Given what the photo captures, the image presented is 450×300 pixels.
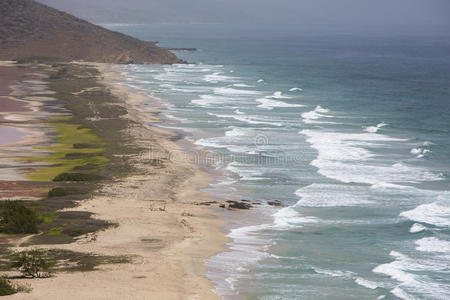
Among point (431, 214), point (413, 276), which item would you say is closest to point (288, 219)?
point (431, 214)

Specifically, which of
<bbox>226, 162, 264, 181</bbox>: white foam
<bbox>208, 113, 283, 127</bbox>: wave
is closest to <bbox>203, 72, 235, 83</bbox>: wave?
<bbox>208, 113, 283, 127</bbox>: wave

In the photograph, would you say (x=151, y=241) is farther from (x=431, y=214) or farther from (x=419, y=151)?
(x=419, y=151)

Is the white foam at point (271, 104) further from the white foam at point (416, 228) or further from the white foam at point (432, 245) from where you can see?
the white foam at point (432, 245)

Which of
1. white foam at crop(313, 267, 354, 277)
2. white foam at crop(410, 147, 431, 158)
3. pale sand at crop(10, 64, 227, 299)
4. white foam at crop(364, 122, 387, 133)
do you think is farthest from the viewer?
white foam at crop(364, 122, 387, 133)

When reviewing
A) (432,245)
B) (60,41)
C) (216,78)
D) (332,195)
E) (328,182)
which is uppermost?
(60,41)

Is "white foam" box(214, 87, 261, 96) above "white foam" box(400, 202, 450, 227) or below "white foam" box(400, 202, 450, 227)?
above

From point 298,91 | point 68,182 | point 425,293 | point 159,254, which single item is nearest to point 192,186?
point 68,182

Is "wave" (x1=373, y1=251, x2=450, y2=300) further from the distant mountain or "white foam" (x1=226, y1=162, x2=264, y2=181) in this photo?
the distant mountain

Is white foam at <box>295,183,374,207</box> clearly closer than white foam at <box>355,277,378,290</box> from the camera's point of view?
No
